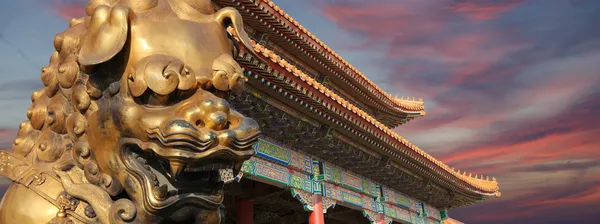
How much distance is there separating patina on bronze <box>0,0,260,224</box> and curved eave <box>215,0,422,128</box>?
22.4 ft

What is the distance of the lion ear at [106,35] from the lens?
6.07 ft

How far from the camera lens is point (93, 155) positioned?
79.2 inches

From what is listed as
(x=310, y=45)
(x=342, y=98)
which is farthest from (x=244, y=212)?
(x=310, y=45)

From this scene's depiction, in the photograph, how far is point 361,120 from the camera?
8.52 m

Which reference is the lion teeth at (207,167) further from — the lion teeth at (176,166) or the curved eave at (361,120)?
the curved eave at (361,120)

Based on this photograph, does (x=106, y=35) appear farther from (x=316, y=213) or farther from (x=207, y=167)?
(x=316, y=213)

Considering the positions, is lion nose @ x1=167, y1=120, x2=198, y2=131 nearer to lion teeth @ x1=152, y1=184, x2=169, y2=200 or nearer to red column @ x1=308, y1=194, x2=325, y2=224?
lion teeth @ x1=152, y1=184, x2=169, y2=200

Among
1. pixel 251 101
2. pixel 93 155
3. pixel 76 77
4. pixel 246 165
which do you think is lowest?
pixel 93 155

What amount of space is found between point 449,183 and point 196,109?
1238 centimetres

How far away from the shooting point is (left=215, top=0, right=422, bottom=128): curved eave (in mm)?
9719

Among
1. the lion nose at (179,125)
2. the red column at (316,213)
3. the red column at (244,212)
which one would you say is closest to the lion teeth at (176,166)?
the lion nose at (179,125)

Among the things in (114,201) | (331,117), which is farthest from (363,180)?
(114,201)

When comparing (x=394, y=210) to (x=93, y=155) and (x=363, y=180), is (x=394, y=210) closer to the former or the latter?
(x=363, y=180)

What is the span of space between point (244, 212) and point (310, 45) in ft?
15.9
